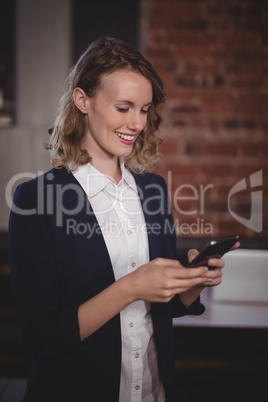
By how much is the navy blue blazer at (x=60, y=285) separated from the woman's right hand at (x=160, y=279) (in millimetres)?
132

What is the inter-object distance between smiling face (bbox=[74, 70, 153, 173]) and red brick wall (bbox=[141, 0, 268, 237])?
3.36ft

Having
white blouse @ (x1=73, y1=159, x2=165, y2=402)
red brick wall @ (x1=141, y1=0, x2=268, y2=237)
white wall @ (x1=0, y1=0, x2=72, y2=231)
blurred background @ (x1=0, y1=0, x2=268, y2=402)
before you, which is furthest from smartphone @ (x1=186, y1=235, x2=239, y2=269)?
white wall @ (x1=0, y1=0, x2=72, y2=231)

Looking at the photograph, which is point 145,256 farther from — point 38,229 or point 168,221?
point 38,229

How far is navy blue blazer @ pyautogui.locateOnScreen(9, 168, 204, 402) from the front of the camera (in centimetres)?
80

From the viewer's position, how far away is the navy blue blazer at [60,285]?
2.61 feet

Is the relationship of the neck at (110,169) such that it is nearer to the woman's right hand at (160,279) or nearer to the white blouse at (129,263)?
the white blouse at (129,263)

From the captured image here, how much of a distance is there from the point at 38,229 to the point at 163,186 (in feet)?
1.58

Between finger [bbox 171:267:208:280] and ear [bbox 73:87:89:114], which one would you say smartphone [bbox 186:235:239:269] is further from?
ear [bbox 73:87:89:114]

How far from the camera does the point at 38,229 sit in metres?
0.83

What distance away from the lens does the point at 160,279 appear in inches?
28.8

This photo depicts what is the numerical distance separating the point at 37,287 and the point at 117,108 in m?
0.49

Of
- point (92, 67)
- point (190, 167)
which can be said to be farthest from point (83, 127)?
point (190, 167)

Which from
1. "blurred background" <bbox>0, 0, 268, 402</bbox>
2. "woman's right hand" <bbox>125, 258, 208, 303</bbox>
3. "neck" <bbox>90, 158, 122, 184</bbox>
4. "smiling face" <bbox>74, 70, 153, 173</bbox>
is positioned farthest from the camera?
"blurred background" <bbox>0, 0, 268, 402</bbox>

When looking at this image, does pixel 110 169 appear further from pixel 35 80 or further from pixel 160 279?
pixel 35 80
